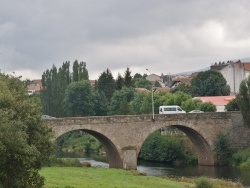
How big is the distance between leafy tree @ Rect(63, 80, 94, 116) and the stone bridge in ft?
132

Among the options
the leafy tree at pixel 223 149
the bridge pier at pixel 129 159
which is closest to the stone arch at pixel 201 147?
the leafy tree at pixel 223 149

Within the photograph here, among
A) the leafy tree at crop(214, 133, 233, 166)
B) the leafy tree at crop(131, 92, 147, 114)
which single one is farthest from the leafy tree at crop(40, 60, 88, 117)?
the leafy tree at crop(214, 133, 233, 166)

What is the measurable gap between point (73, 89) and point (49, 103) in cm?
830

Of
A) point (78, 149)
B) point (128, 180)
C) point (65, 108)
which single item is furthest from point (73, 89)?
point (128, 180)

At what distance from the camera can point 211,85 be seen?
10362 centimetres

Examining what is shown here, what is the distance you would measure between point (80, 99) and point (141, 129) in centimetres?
4615

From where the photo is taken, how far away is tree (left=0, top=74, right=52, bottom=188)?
1878cm

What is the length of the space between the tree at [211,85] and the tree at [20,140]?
7972 cm

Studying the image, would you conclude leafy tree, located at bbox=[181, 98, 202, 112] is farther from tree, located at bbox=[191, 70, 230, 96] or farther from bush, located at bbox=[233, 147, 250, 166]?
tree, located at bbox=[191, 70, 230, 96]

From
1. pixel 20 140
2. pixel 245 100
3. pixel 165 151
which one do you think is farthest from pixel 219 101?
pixel 20 140

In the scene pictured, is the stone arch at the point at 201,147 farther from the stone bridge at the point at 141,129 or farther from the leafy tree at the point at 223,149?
the leafy tree at the point at 223,149

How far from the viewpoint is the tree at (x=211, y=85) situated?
102 meters

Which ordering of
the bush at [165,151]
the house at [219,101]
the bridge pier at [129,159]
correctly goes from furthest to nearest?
the house at [219,101]
the bush at [165,151]
the bridge pier at [129,159]

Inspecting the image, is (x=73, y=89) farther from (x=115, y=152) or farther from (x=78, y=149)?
(x=115, y=152)
